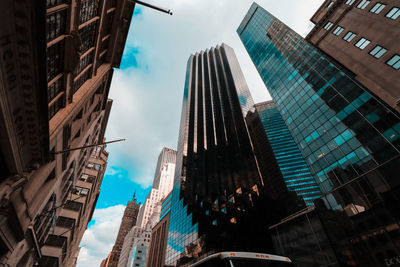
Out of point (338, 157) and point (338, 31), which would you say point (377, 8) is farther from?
point (338, 157)

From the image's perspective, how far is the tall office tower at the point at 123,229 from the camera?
153 m

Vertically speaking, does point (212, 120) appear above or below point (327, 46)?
above

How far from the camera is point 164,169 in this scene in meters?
195

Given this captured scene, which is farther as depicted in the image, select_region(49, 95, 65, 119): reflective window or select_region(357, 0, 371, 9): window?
select_region(357, 0, 371, 9): window

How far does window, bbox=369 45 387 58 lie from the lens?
2692 cm

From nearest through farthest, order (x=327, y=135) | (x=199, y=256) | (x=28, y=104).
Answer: (x=28, y=104) < (x=327, y=135) < (x=199, y=256)

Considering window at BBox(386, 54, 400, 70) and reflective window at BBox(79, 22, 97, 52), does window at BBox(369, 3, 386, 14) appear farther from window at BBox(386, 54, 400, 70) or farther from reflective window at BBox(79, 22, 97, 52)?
reflective window at BBox(79, 22, 97, 52)

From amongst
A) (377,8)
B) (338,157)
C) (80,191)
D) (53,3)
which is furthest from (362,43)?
(80,191)

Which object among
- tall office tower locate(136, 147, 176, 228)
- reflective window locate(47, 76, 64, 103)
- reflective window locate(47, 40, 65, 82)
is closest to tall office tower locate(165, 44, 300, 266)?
reflective window locate(47, 76, 64, 103)

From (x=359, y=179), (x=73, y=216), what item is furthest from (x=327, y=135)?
(x=73, y=216)

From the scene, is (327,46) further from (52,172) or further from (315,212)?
(52,172)

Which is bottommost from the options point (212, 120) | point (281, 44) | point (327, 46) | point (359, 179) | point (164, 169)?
point (359, 179)

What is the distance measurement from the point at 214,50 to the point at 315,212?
15855 cm

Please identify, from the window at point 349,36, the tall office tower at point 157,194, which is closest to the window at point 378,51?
the window at point 349,36
